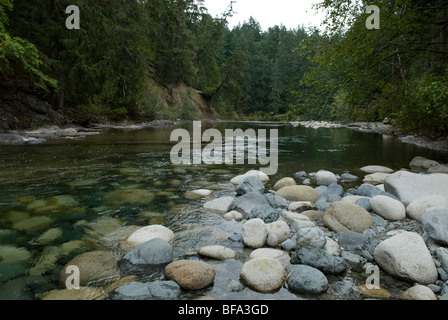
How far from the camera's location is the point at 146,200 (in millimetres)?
5133

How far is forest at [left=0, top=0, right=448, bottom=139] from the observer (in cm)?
745

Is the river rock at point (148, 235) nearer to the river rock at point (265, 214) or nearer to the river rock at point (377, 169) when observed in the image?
the river rock at point (265, 214)

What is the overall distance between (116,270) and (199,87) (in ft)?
173

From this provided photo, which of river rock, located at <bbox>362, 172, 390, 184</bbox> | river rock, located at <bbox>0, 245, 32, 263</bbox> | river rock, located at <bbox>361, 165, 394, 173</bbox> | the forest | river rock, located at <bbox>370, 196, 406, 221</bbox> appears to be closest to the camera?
A: river rock, located at <bbox>0, 245, 32, 263</bbox>

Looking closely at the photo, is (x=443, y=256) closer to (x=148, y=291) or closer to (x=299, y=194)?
(x=299, y=194)

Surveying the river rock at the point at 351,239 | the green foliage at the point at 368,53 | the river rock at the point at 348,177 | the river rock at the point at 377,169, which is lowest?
the river rock at the point at 351,239

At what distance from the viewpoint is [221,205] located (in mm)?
4746

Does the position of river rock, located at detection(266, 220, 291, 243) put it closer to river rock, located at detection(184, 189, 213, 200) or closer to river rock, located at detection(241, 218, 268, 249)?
river rock, located at detection(241, 218, 268, 249)

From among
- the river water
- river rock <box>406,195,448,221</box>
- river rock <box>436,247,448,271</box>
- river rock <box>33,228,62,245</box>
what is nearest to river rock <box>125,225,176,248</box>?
the river water

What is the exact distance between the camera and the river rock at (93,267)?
2.67m

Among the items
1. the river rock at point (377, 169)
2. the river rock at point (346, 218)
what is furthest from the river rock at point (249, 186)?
the river rock at point (377, 169)

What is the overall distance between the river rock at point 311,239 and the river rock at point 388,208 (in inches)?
60.5

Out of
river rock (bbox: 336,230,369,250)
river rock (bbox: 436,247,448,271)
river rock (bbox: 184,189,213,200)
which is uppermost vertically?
river rock (bbox: 184,189,213,200)

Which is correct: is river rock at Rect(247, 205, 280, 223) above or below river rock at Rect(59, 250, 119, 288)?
above
